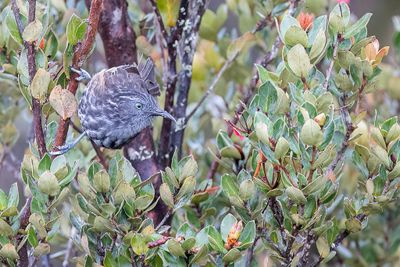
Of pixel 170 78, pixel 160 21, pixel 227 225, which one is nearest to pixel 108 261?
pixel 227 225

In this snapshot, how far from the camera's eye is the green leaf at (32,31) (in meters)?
1.86

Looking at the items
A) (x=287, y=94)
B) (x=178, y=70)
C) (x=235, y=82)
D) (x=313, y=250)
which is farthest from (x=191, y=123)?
(x=287, y=94)

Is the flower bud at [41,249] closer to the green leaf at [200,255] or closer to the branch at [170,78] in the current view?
the green leaf at [200,255]

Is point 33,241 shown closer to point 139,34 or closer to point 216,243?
point 216,243

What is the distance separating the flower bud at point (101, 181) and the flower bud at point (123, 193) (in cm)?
3

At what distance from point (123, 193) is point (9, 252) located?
11.7 inches

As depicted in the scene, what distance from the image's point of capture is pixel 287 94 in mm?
2033

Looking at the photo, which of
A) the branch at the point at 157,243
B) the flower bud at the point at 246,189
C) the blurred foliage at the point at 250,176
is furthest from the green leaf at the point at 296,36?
the branch at the point at 157,243

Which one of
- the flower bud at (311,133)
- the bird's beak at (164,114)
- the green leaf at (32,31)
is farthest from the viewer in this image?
the bird's beak at (164,114)

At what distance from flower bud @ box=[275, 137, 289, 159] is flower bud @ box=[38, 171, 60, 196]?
51 cm

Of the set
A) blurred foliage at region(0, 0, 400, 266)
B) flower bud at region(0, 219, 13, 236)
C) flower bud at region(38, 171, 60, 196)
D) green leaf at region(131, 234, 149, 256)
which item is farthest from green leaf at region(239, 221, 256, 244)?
flower bud at region(0, 219, 13, 236)

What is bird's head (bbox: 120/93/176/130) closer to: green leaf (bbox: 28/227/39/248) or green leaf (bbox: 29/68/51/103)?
green leaf (bbox: 29/68/51/103)

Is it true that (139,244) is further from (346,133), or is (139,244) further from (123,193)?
(346,133)

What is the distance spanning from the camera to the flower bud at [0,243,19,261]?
1.87 m
